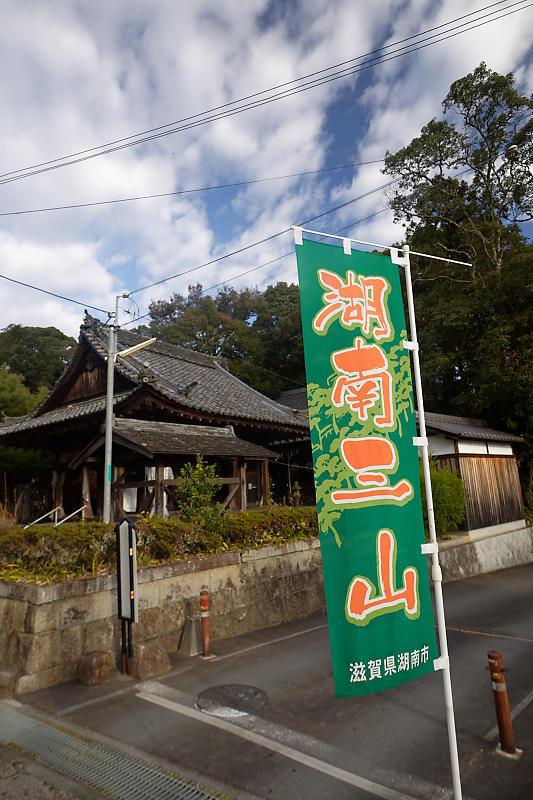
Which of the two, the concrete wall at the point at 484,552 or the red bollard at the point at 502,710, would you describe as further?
the concrete wall at the point at 484,552

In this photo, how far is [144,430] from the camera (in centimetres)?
1312

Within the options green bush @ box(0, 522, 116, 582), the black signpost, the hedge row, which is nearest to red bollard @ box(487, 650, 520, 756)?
the black signpost

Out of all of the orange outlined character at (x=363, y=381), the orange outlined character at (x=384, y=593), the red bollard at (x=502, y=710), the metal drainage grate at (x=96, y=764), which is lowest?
the metal drainage grate at (x=96, y=764)

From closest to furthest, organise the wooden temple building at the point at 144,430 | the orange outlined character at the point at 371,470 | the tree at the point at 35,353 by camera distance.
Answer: the orange outlined character at the point at 371,470 → the wooden temple building at the point at 144,430 → the tree at the point at 35,353

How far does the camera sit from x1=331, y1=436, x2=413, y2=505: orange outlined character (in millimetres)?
3656

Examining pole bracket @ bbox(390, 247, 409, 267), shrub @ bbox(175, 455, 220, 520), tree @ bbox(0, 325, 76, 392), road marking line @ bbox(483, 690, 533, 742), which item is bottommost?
road marking line @ bbox(483, 690, 533, 742)

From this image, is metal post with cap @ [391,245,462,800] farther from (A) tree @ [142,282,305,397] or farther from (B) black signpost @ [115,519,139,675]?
(A) tree @ [142,282,305,397]

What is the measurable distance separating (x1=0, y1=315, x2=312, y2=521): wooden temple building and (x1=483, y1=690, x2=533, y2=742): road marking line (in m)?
8.09

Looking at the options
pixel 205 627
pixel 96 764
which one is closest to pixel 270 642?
pixel 205 627

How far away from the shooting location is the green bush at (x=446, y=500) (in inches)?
605

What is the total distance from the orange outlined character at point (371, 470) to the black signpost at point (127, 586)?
4.28 meters

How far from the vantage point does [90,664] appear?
624cm

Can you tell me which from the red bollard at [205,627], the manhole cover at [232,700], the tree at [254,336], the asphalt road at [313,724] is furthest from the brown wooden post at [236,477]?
the tree at [254,336]

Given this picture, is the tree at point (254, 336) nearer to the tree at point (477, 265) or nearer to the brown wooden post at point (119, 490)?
the tree at point (477, 265)
